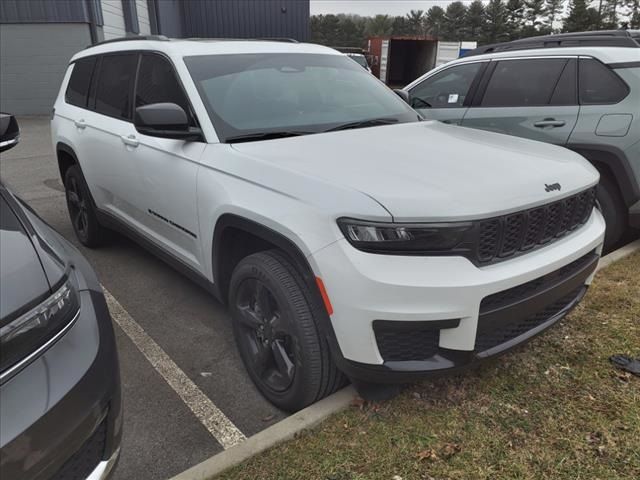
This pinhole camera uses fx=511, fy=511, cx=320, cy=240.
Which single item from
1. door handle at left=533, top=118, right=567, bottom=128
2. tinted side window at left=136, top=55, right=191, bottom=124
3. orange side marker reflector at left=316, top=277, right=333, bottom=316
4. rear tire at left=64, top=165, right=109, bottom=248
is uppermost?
tinted side window at left=136, top=55, right=191, bottom=124

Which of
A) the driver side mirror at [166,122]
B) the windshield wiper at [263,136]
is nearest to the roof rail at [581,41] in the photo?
the windshield wiper at [263,136]

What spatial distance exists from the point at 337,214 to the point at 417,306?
0.48 metres

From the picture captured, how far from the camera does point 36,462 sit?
1385mm

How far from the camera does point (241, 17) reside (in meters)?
21.9

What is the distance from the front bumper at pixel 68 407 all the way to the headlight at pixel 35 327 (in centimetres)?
3

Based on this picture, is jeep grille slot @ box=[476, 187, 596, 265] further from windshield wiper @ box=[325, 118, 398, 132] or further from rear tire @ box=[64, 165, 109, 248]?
rear tire @ box=[64, 165, 109, 248]

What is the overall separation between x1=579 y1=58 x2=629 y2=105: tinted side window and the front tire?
10.8 feet

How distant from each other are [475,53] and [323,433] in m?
4.71

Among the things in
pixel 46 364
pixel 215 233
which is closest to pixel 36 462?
pixel 46 364

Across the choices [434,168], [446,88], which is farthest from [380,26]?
[434,168]

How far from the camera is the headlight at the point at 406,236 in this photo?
2.00m

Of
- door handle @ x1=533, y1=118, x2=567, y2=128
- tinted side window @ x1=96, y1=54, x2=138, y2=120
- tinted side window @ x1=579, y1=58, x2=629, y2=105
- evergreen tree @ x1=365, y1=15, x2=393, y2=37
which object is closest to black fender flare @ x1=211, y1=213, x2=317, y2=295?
tinted side window @ x1=96, y1=54, x2=138, y2=120

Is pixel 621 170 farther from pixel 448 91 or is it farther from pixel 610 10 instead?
pixel 610 10

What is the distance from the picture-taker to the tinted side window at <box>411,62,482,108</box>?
5.24 metres
